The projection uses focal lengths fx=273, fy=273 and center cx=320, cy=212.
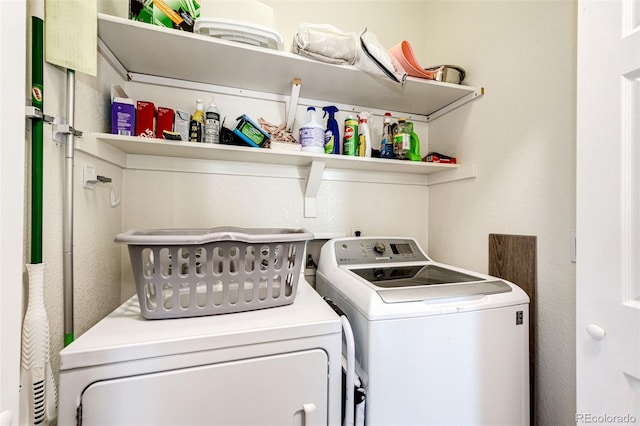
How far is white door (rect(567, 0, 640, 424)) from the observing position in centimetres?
68

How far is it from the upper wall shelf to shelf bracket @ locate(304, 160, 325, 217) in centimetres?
44

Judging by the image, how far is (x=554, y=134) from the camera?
1123 mm

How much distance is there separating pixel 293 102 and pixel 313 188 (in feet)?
1.60

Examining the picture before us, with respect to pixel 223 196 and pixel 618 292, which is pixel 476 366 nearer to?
pixel 618 292

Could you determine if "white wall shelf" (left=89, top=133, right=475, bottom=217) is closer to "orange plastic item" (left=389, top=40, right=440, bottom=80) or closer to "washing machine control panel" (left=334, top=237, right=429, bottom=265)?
"washing machine control panel" (left=334, top=237, right=429, bottom=265)

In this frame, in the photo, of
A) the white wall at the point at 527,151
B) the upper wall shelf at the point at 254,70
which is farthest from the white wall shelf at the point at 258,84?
the white wall at the point at 527,151

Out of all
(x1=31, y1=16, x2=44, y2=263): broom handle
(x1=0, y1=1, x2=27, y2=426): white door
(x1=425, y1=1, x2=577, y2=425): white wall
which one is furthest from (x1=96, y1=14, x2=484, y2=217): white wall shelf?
(x1=0, y1=1, x2=27, y2=426): white door

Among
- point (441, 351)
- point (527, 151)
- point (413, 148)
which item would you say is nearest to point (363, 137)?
point (413, 148)

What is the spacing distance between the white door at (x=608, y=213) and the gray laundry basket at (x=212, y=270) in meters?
0.85

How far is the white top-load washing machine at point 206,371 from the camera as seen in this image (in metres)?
0.66

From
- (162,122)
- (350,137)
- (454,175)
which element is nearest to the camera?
(162,122)

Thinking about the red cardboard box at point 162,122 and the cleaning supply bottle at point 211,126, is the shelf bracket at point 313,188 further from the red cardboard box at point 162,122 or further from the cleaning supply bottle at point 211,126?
the red cardboard box at point 162,122

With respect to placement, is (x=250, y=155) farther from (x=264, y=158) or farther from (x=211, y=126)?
(x=211, y=126)

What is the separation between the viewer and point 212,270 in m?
0.87
